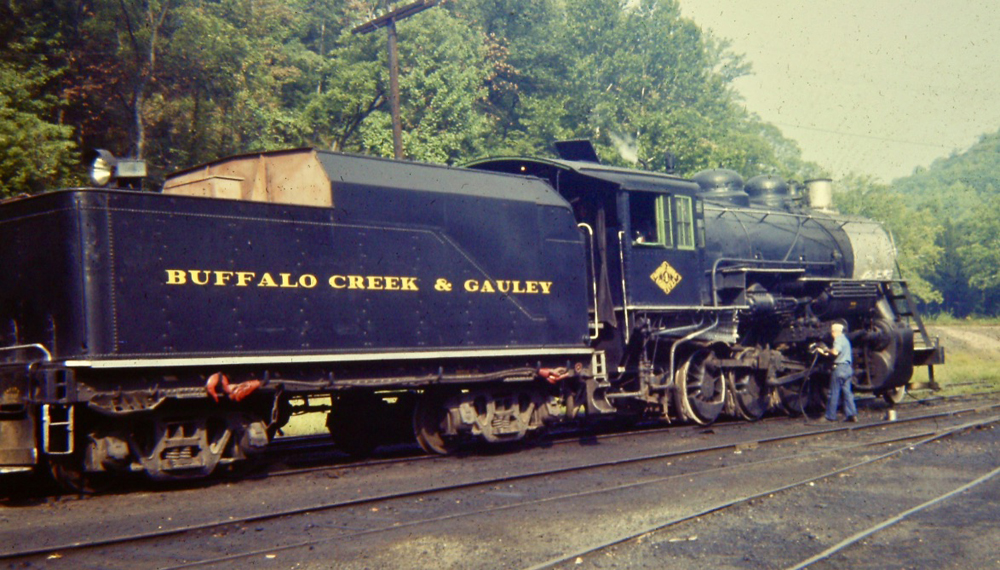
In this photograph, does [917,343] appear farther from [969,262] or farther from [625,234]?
[969,262]

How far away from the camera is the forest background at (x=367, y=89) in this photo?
18.9 m

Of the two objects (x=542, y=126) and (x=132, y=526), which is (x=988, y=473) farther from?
(x=542, y=126)

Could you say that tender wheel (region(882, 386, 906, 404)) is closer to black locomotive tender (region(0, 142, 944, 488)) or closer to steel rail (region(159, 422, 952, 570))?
black locomotive tender (region(0, 142, 944, 488))

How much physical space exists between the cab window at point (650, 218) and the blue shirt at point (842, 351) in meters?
3.65

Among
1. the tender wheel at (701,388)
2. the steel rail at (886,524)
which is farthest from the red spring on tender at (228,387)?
the tender wheel at (701,388)

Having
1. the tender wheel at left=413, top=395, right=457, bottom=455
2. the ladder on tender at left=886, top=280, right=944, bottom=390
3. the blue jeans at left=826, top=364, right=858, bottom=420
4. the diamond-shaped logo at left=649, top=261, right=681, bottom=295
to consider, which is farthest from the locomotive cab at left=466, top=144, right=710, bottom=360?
the ladder on tender at left=886, top=280, right=944, bottom=390

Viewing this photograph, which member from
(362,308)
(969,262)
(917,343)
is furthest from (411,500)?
(969,262)

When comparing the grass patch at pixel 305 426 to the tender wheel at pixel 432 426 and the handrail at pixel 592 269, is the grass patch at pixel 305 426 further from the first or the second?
the handrail at pixel 592 269

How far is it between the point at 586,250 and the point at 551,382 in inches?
81.9

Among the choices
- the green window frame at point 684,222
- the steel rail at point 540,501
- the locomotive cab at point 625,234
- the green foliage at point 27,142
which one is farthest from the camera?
the green foliage at point 27,142

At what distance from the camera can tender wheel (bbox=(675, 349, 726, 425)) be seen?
1341 cm

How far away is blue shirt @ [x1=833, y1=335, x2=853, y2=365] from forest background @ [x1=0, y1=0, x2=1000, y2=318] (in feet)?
23.7

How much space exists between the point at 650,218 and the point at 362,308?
A: 5.14 m

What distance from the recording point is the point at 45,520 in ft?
23.7
